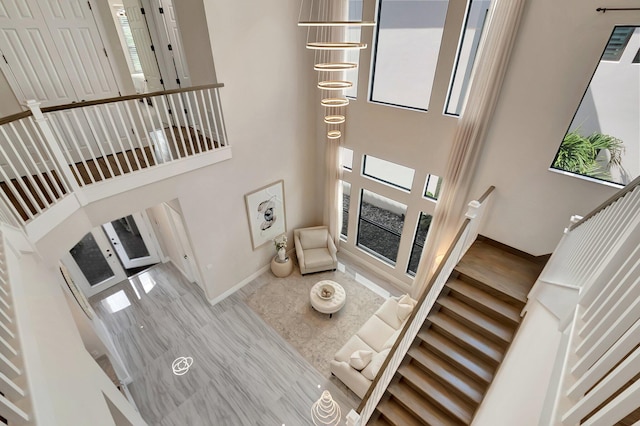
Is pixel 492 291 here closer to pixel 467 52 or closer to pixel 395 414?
pixel 395 414

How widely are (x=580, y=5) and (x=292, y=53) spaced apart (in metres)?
4.17

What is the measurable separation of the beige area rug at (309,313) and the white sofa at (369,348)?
18.6 inches

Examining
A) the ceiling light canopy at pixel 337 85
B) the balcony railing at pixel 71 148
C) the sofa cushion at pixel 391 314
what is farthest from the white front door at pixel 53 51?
the sofa cushion at pixel 391 314

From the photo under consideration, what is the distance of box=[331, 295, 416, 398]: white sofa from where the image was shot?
175 inches

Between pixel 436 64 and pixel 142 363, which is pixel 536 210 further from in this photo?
pixel 142 363

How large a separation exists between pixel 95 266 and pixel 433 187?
7489 mm

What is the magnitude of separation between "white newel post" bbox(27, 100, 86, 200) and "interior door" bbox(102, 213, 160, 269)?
309 cm

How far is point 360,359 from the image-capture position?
176 inches

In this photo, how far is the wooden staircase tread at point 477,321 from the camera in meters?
3.76

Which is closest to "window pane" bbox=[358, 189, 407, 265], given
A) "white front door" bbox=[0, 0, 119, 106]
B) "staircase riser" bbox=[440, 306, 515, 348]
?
"staircase riser" bbox=[440, 306, 515, 348]

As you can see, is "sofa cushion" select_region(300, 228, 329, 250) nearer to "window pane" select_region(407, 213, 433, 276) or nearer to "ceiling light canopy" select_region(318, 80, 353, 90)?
"window pane" select_region(407, 213, 433, 276)

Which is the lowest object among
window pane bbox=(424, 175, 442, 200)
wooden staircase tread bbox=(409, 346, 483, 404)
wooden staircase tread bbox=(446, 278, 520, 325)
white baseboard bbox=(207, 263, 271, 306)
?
white baseboard bbox=(207, 263, 271, 306)

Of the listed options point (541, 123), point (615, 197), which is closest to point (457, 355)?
point (615, 197)

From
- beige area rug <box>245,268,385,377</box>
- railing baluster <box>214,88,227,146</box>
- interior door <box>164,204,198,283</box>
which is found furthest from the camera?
interior door <box>164,204,198,283</box>
